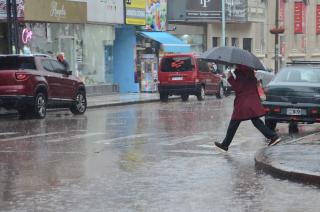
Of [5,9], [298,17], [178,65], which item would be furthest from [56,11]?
[298,17]

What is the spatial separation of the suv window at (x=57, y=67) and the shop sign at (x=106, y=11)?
406 inches

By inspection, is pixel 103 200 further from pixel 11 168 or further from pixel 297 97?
pixel 297 97

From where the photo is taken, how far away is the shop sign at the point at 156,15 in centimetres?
3675

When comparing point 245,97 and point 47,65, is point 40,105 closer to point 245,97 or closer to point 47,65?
point 47,65

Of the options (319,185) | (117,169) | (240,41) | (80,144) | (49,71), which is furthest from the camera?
Result: (240,41)

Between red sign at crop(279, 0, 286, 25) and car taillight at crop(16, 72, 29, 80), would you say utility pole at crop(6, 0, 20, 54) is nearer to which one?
car taillight at crop(16, 72, 29, 80)

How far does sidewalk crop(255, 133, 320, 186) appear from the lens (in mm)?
9258

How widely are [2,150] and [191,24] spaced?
30.5 m

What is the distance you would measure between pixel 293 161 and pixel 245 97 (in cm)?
221

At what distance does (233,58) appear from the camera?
39.5ft

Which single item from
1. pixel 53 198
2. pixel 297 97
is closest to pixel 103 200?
pixel 53 198

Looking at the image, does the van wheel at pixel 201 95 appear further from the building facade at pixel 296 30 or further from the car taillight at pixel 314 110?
the building facade at pixel 296 30

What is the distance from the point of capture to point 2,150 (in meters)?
12.6

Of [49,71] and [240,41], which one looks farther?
[240,41]
